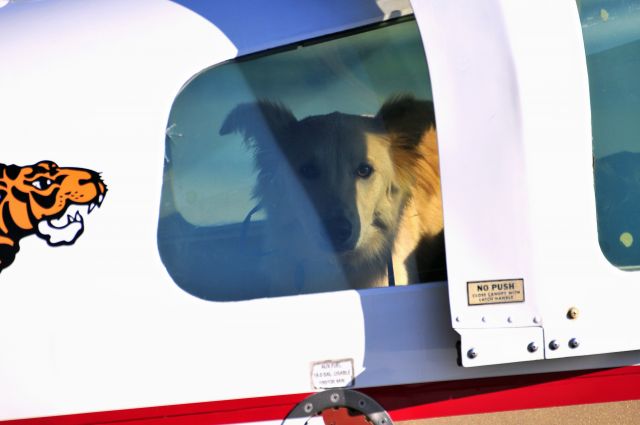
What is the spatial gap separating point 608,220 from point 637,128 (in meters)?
0.29

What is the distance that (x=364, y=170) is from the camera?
7.68 feet

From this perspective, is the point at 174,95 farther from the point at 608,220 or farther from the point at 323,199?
the point at 608,220

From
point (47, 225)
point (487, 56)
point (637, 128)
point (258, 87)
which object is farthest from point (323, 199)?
point (637, 128)

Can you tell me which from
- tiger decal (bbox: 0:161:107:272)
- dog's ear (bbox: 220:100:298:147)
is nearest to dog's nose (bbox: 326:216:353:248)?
dog's ear (bbox: 220:100:298:147)

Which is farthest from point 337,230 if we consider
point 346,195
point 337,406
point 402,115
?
point 337,406

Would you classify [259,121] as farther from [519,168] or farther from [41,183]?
[519,168]

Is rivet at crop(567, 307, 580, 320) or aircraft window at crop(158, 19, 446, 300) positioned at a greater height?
aircraft window at crop(158, 19, 446, 300)

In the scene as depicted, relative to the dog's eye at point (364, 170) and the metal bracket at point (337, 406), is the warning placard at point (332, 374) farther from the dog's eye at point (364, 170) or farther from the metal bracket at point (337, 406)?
the dog's eye at point (364, 170)

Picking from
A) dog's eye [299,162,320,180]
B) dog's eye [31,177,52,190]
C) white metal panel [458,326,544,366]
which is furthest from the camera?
dog's eye [299,162,320,180]

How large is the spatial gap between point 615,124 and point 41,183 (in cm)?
159

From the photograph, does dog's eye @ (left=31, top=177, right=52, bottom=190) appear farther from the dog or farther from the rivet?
the rivet

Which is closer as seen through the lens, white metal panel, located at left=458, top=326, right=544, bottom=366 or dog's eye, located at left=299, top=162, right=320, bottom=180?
white metal panel, located at left=458, top=326, right=544, bottom=366

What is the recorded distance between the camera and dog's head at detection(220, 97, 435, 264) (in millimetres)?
2252

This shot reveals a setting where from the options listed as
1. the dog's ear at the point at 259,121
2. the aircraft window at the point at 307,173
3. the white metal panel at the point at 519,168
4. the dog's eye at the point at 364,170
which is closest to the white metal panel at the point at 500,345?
the white metal panel at the point at 519,168
